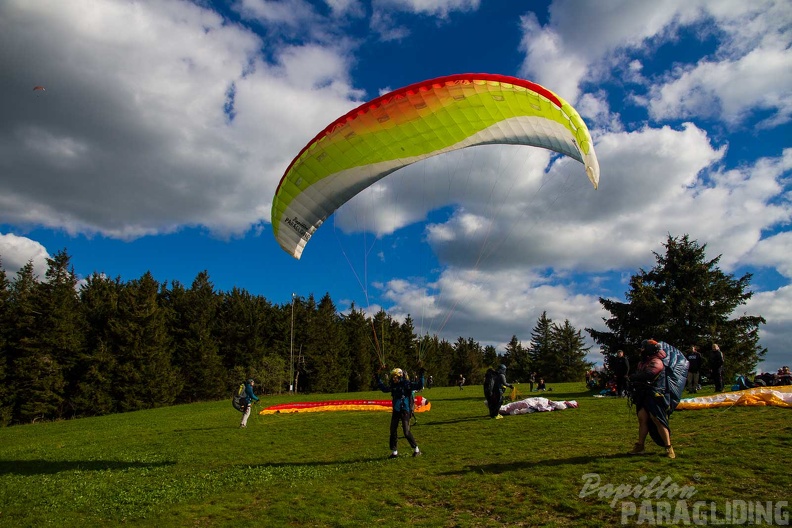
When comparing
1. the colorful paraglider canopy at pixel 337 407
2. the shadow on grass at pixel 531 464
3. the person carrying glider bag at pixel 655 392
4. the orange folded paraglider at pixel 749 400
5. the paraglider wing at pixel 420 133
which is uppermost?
the paraglider wing at pixel 420 133

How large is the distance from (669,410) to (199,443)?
1194cm

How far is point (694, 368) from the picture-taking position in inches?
625

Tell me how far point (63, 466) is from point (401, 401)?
884 centimetres

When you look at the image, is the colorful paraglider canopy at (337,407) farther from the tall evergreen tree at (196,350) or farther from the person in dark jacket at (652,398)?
the tall evergreen tree at (196,350)

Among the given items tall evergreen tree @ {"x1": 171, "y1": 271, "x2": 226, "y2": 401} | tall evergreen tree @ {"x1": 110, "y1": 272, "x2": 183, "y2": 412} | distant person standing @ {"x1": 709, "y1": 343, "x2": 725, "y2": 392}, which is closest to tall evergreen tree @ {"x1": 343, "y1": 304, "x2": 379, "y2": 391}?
tall evergreen tree @ {"x1": 171, "y1": 271, "x2": 226, "y2": 401}

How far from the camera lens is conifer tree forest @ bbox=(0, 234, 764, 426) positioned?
2566 centimetres

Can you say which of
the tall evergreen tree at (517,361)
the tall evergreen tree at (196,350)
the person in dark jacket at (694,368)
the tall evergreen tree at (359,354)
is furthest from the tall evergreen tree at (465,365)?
the person in dark jacket at (694,368)

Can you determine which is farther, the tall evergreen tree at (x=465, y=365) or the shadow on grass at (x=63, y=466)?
the tall evergreen tree at (x=465, y=365)

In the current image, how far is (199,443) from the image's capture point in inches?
518

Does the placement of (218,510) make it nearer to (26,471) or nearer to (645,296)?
(26,471)

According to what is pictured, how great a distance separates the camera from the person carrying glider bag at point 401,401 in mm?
9219

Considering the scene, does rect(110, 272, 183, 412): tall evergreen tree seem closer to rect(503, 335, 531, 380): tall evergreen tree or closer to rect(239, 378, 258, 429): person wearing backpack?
rect(239, 378, 258, 429): person wearing backpack

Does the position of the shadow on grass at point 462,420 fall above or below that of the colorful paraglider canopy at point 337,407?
above

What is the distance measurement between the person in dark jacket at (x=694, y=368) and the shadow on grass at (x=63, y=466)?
1629 cm
